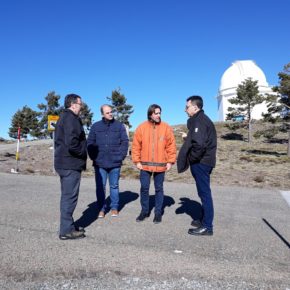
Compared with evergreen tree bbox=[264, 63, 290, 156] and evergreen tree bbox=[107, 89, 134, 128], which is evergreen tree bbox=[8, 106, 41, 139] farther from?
evergreen tree bbox=[264, 63, 290, 156]

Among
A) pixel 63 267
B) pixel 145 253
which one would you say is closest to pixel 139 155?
pixel 145 253

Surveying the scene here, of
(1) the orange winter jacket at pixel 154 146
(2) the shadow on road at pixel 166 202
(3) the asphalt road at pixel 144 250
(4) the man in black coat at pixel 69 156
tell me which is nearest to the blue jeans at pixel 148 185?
(1) the orange winter jacket at pixel 154 146

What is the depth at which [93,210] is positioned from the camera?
6512 mm

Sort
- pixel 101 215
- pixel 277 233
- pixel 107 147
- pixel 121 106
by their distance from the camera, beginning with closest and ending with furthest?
pixel 277 233, pixel 107 147, pixel 101 215, pixel 121 106

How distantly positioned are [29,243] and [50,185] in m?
4.99

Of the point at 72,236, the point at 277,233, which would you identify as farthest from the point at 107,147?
the point at 277,233

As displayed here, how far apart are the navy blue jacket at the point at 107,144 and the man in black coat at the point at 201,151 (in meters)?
1.29

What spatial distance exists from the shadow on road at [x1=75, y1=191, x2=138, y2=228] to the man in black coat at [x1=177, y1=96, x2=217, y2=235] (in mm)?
1754

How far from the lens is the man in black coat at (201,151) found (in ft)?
15.9

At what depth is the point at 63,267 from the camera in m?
3.63

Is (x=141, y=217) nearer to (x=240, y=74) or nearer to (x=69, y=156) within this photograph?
(x=69, y=156)

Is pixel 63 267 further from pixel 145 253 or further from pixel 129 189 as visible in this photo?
pixel 129 189

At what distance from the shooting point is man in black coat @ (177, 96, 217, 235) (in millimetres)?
4852

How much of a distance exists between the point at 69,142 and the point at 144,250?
5.49ft
